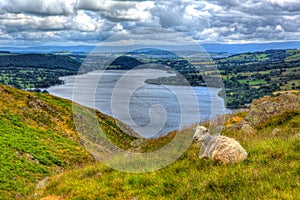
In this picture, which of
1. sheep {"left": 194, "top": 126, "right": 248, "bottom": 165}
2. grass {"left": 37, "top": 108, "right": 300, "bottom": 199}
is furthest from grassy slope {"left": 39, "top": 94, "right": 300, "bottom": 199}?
sheep {"left": 194, "top": 126, "right": 248, "bottom": 165}

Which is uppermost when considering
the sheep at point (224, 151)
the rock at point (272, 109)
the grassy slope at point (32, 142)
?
the sheep at point (224, 151)

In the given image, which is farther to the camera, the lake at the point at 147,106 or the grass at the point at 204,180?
the lake at the point at 147,106

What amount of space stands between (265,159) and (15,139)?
103ft

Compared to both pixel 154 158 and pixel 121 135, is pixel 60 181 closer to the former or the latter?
pixel 154 158

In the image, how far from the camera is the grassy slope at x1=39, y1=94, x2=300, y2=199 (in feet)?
22.7

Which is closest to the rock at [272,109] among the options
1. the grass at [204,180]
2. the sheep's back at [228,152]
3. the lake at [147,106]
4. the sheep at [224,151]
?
the lake at [147,106]

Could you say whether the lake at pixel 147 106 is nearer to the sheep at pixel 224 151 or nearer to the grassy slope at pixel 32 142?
the grassy slope at pixel 32 142

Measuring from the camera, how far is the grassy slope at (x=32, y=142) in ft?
81.1

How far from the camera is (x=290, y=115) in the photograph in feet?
54.7

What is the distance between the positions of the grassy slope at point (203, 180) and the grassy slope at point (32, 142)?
504cm

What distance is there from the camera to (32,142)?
120ft

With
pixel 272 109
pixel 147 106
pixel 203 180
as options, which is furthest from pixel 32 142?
pixel 147 106

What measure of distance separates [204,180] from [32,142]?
3253 cm

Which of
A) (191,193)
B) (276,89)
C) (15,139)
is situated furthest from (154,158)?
(276,89)
